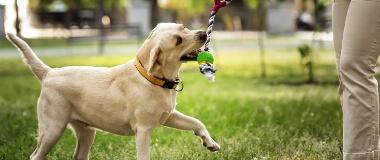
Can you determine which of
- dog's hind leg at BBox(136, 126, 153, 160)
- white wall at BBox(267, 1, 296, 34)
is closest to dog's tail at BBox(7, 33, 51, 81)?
dog's hind leg at BBox(136, 126, 153, 160)

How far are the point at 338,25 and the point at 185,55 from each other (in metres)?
1.11

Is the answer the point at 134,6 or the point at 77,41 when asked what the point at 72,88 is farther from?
the point at 134,6

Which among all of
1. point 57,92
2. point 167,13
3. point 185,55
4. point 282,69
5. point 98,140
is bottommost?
point 167,13

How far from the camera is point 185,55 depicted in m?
4.71

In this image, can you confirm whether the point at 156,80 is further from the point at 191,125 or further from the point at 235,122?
the point at 235,122

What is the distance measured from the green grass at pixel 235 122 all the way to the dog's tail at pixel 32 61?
44.7 inches

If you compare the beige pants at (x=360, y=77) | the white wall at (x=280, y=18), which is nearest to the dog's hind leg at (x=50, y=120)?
the beige pants at (x=360, y=77)

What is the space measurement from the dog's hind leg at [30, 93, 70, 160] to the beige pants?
1896 mm

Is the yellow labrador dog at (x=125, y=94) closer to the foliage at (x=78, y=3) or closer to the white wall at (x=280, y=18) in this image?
the white wall at (x=280, y=18)

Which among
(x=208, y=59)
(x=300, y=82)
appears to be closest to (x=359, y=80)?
(x=208, y=59)

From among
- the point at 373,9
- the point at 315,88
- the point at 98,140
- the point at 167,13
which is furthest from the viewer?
the point at 167,13

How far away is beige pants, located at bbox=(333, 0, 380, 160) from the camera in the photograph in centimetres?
458

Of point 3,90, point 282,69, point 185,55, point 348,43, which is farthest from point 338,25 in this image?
point 282,69

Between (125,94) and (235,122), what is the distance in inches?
132
